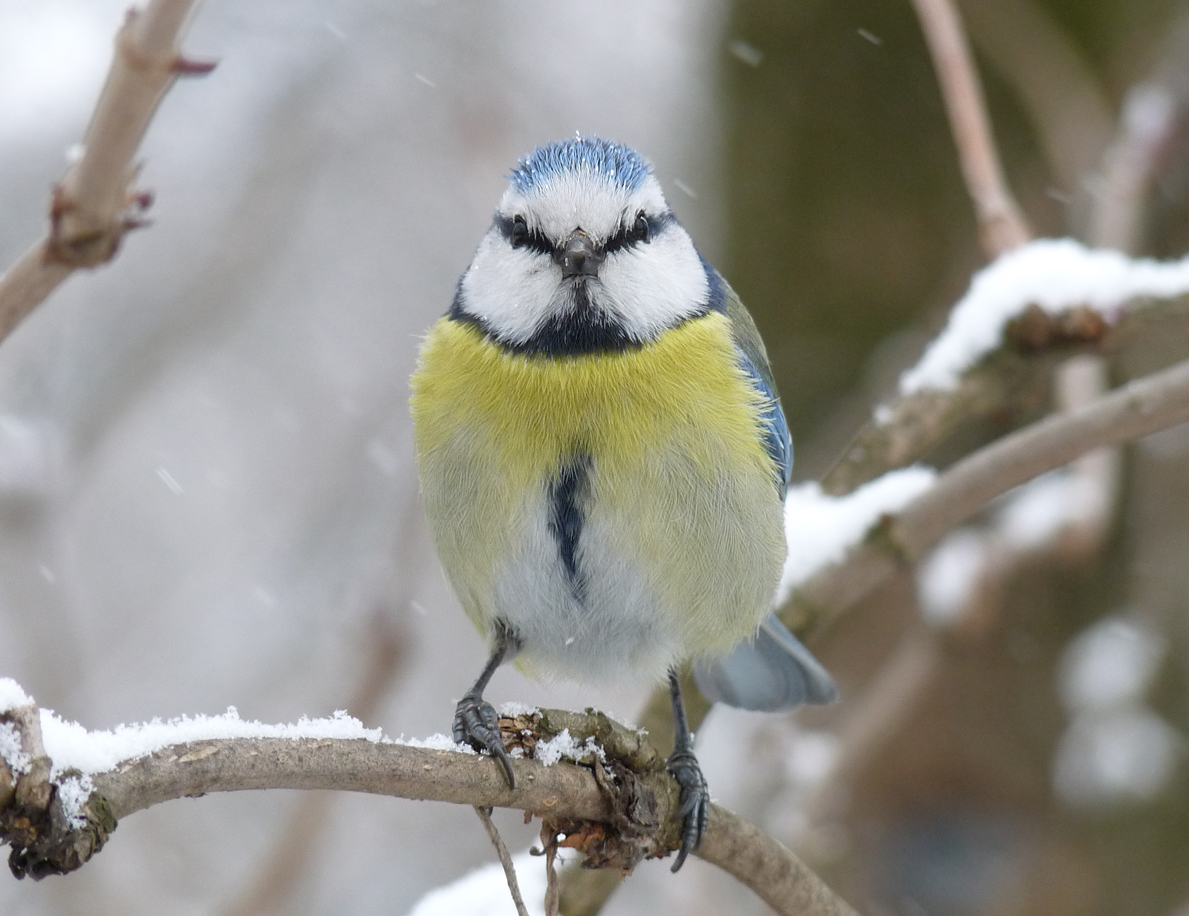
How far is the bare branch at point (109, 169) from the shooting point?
3.58ft

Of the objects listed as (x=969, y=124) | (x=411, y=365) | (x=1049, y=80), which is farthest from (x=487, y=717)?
(x=411, y=365)

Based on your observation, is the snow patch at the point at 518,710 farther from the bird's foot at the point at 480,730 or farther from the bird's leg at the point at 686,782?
the bird's leg at the point at 686,782

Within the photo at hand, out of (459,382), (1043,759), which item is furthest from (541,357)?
(1043,759)

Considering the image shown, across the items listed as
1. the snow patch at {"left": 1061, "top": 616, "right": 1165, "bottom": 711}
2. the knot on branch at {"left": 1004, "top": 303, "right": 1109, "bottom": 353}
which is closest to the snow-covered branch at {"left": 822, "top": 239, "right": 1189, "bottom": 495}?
the knot on branch at {"left": 1004, "top": 303, "right": 1109, "bottom": 353}

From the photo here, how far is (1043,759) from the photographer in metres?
3.38

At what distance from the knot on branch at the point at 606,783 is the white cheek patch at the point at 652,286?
76 centimetres

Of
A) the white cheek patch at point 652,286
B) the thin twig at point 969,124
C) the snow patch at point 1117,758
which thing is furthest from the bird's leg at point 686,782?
the snow patch at point 1117,758

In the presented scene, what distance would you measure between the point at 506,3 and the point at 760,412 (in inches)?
141

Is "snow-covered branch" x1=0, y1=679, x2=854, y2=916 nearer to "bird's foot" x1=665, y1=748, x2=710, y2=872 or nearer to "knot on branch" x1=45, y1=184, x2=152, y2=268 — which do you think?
"bird's foot" x1=665, y1=748, x2=710, y2=872

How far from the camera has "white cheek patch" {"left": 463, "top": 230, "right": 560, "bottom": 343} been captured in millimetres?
2088

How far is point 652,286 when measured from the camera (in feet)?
7.06

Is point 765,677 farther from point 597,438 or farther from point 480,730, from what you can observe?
point 480,730

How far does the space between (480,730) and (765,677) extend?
34.5 inches

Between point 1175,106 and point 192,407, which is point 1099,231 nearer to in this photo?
point 1175,106
